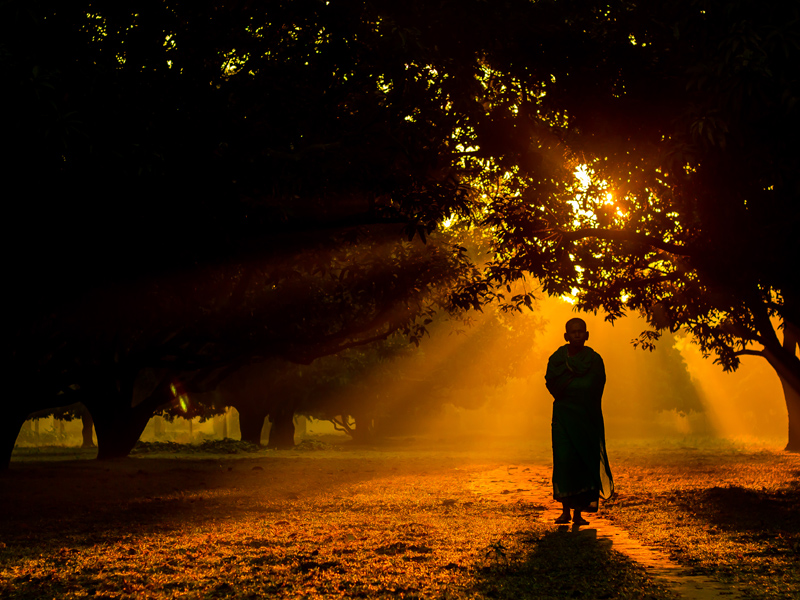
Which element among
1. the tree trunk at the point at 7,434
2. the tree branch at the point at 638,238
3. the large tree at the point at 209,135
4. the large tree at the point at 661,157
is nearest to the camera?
the large tree at the point at 661,157

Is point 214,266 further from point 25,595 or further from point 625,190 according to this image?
point 25,595

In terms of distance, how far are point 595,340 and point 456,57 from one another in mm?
65181

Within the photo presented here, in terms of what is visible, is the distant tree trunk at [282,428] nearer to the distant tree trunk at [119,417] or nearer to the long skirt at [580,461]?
the distant tree trunk at [119,417]

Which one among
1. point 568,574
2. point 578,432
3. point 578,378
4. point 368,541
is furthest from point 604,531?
point 568,574

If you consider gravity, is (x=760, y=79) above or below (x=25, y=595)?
above

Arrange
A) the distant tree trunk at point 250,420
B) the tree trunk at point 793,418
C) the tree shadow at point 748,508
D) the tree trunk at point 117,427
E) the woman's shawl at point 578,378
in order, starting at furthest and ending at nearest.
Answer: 1. the distant tree trunk at point 250,420
2. the tree trunk at point 793,418
3. the tree trunk at point 117,427
4. the woman's shawl at point 578,378
5. the tree shadow at point 748,508

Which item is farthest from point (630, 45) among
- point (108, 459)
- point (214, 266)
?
point (108, 459)

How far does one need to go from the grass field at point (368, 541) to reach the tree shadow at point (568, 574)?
0.02 metres

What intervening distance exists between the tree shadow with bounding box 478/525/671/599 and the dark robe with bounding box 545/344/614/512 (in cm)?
145

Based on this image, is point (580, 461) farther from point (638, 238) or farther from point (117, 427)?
point (117, 427)

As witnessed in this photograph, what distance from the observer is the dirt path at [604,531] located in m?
5.34

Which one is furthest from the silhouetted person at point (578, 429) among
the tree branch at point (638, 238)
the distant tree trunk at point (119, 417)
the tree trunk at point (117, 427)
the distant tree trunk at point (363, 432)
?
the distant tree trunk at point (363, 432)

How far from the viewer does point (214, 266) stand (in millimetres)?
12430

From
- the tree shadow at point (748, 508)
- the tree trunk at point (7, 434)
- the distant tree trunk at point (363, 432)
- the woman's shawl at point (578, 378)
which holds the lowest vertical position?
the distant tree trunk at point (363, 432)
